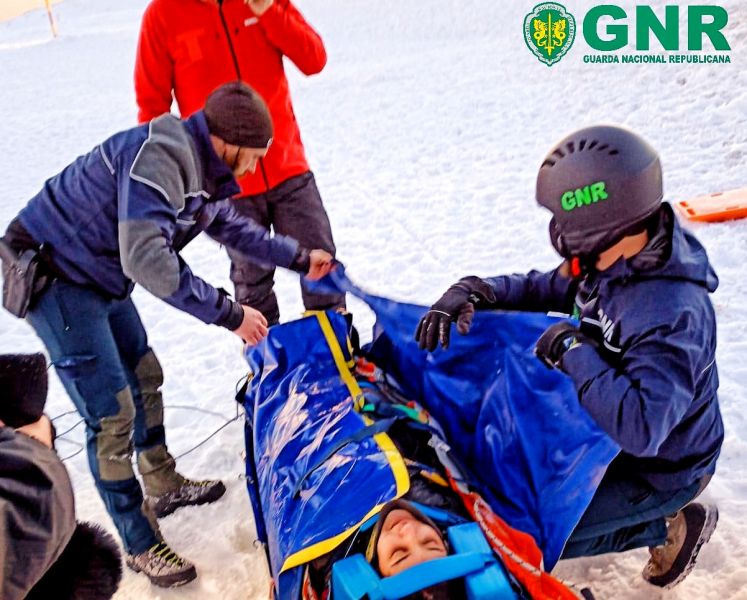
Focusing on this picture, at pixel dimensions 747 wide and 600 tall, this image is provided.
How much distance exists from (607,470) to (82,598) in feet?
4.69

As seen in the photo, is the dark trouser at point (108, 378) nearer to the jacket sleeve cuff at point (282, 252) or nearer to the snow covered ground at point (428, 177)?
the snow covered ground at point (428, 177)

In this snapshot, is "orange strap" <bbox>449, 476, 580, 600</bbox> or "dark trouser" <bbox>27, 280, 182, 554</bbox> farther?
"dark trouser" <bbox>27, 280, 182, 554</bbox>

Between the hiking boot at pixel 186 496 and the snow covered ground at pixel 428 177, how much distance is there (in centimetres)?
4

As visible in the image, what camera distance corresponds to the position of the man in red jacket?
2.83m

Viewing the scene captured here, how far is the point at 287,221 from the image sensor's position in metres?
3.09

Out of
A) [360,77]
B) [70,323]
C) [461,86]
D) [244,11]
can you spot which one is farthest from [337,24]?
[70,323]

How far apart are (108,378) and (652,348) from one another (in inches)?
63.3

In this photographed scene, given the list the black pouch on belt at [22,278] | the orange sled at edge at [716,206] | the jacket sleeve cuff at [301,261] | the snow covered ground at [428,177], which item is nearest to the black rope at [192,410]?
the snow covered ground at [428,177]

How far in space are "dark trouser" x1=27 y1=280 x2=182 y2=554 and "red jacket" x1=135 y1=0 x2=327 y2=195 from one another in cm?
94

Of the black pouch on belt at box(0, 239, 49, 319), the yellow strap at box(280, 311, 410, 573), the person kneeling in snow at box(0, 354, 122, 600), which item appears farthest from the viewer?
the black pouch on belt at box(0, 239, 49, 319)

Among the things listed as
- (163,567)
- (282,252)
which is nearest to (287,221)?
(282,252)

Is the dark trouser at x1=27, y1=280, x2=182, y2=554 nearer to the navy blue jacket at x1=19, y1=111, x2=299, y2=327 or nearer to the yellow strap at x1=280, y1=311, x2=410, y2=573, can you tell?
the navy blue jacket at x1=19, y1=111, x2=299, y2=327

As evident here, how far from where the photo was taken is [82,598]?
130cm

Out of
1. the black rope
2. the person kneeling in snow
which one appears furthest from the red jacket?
the person kneeling in snow
